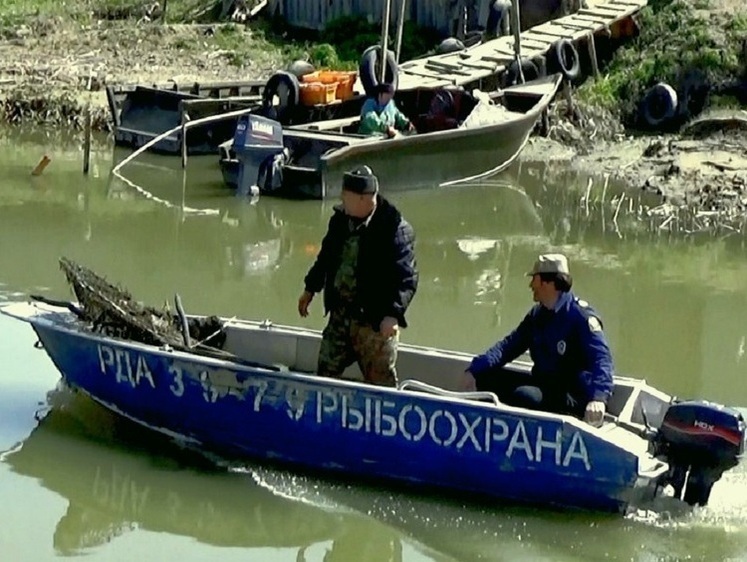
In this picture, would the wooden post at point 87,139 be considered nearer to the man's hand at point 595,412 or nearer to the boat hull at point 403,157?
the boat hull at point 403,157

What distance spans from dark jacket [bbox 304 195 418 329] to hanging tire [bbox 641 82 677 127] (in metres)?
13.3

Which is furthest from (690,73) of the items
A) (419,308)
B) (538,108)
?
(419,308)

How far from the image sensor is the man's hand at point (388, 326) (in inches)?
356

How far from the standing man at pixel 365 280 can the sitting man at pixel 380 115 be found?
9199 millimetres

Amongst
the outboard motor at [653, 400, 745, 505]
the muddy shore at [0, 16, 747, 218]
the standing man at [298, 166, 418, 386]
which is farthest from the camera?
the muddy shore at [0, 16, 747, 218]

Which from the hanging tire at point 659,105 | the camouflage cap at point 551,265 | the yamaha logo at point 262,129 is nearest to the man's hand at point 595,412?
the camouflage cap at point 551,265

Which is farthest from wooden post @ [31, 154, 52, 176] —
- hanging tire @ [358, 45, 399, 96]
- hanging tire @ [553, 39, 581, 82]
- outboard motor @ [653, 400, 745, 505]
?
outboard motor @ [653, 400, 745, 505]

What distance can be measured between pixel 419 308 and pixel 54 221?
5.06 m

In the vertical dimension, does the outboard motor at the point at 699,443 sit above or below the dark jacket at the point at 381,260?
below

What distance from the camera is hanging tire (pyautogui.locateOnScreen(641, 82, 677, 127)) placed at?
2156cm

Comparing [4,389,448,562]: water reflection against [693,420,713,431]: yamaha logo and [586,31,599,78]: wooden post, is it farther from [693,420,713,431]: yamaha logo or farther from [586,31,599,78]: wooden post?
[586,31,599,78]: wooden post

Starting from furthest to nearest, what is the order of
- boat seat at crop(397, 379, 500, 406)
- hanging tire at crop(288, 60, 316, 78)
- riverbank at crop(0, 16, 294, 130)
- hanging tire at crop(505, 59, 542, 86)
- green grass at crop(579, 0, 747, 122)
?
riverbank at crop(0, 16, 294, 130) < hanging tire at crop(505, 59, 542, 86) < green grass at crop(579, 0, 747, 122) < hanging tire at crop(288, 60, 316, 78) < boat seat at crop(397, 379, 500, 406)

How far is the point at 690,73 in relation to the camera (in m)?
22.0

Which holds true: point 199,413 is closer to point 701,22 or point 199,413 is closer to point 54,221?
point 54,221
